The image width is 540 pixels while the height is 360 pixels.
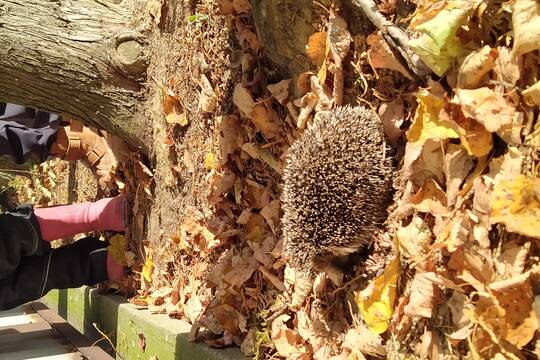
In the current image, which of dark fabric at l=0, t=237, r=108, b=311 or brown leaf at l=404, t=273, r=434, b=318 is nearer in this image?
brown leaf at l=404, t=273, r=434, b=318

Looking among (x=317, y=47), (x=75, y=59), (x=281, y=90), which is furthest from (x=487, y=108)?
(x=75, y=59)

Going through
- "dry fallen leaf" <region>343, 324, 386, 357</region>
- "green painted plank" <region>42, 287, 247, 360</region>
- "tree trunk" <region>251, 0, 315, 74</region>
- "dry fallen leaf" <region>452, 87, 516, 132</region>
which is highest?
"tree trunk" <region>251, 0, 315, 74</region>

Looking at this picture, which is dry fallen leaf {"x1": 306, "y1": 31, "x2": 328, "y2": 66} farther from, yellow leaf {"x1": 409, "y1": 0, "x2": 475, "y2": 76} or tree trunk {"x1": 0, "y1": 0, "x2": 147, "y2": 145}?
tree trunk {"x1": 0, "y1": 0, "x2": 147, "y2": 145}

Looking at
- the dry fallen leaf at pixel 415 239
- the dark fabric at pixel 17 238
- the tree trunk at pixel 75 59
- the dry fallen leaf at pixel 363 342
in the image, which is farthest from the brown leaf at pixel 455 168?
the dark fabric at pixel 17 238

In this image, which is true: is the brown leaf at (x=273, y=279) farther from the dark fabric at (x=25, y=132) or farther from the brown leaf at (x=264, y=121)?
the dark fabric at (x=25, y=132)

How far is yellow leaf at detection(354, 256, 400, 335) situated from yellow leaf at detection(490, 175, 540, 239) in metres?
0.47

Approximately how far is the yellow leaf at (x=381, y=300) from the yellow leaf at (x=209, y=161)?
47.7 inches

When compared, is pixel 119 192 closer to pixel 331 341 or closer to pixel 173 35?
pixel 173 35

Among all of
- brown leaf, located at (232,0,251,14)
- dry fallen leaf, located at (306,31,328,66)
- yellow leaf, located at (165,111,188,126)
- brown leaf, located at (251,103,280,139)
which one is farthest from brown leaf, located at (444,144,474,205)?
yellow leaf, located at (165,111,188,126)

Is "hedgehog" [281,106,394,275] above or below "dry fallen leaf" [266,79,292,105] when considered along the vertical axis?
below

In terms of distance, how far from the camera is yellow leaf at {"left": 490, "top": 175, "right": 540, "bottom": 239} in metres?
1.36

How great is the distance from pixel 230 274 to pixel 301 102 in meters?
0.80

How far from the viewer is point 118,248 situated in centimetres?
399

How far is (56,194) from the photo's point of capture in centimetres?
619
